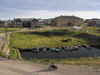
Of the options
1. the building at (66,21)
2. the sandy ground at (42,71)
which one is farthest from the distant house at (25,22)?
the sandy ground at (42,71)

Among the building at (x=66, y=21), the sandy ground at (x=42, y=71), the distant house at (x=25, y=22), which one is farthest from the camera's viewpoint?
the building at (x=66, y=21)

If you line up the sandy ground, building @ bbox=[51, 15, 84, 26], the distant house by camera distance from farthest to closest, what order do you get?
1. building @ bbox=[51, 15, 84, 26]
2. the distant house
3. the sandy ground

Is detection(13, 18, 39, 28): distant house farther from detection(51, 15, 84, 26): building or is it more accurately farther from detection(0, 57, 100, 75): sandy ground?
detection(0, 57, 100, 75): sandy ground

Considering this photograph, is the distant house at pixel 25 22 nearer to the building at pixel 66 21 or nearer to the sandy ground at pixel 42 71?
the building at pixel 66 21

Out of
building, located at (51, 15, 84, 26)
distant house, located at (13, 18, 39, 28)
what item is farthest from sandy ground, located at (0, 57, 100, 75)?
building, located at (51, 15, 84, 26)

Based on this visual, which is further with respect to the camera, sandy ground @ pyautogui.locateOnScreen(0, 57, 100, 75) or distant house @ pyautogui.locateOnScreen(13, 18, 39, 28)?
distant house @ pyautogui.locateOnScreen(13, 18, 39, 28)

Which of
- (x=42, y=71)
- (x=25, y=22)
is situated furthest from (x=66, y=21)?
(x=42, y=71)

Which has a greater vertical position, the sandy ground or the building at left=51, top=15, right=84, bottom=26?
the building at left=51, top=15, right=84, bottom=26

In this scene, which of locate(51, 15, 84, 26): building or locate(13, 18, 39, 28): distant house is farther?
locate(51, 15, 84, 26): building

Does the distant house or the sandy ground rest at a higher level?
the distant house

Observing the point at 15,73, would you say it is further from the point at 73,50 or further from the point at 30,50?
the point at 73,50

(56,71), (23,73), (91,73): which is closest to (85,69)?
(91,73)

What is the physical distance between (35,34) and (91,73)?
3835cm

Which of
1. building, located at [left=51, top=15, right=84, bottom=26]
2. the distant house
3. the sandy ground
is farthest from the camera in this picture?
building, located at [left=51, top=15, right=84, bottom=26]
